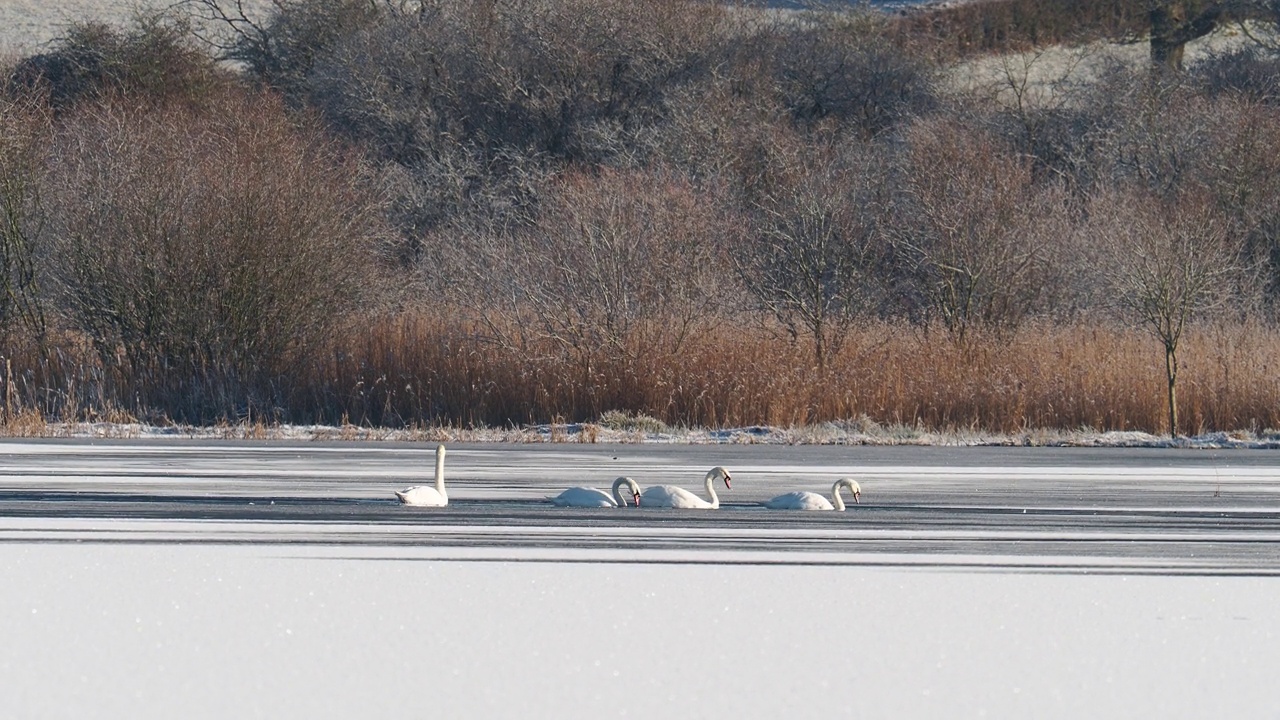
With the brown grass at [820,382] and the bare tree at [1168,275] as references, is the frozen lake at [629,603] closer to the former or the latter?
the brown grass at [820,382]

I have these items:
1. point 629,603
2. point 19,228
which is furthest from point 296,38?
point 629,603

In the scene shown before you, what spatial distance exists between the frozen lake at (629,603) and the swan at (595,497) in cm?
25

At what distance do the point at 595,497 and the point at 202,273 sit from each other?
11.5 m

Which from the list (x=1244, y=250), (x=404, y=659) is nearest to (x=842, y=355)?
(x=1244, y=250)

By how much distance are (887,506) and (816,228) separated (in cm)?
1159

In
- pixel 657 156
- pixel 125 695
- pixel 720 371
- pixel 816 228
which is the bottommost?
pixel 125 695

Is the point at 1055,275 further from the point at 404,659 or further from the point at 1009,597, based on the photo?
the point at 404,659

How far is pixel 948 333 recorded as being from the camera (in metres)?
22.5

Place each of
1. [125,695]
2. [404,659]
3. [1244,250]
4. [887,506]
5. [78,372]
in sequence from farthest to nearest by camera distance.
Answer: [1244,250], [78,372], [887,506], [404,659], [125,695]

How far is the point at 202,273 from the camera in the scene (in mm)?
22203

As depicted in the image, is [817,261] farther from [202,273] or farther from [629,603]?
[629,603]

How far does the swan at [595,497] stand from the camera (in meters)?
12.1

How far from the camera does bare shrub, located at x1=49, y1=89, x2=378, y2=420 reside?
22.1 metres

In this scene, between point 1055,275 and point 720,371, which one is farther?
point 1055,275
